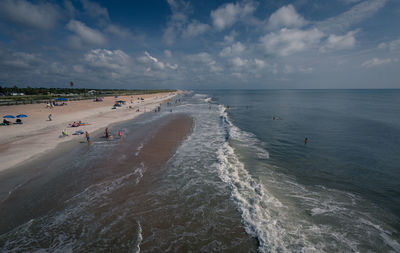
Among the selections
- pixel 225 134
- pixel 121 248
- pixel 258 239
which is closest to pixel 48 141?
pixel 121 248

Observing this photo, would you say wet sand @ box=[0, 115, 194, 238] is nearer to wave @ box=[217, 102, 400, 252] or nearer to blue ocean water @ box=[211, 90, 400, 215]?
wave @ box=[217, 102, 400, 252]

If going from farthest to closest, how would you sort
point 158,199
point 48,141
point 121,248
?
point 48,141, point 158,199, point 121,248

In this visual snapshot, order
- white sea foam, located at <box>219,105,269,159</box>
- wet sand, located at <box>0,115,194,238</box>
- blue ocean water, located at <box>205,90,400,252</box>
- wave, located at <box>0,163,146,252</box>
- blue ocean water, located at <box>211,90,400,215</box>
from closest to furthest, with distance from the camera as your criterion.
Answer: wave, located at <box>0,163,146,252</box> < blue ocean water, located at <box>205,90,400,252</box> < wet sand, located at <box>0,115,194,238</box> < blue ocean water, located at <box>211,90,400,215</box> < white sea foam, located at <box>219,105,269,159</box>

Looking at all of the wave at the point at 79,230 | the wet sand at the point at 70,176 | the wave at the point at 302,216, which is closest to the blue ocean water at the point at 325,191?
the wave at the point at 302,216

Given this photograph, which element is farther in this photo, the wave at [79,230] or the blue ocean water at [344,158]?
the blue ocean water at [344,158]

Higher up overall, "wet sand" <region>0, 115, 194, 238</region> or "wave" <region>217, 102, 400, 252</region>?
"wet sand" <region>0, 115, 194, 238</region>

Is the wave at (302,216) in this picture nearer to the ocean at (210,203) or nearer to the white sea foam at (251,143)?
the ocean at (210,203)

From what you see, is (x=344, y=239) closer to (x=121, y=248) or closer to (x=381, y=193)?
(x=381, y=193)

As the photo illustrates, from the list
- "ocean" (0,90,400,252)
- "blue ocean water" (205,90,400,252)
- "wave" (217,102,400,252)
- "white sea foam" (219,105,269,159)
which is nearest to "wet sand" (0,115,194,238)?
"ocean" (0,90,400,252)
